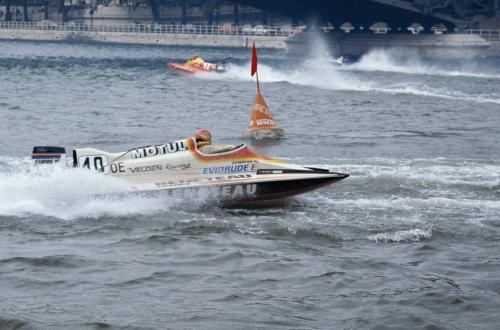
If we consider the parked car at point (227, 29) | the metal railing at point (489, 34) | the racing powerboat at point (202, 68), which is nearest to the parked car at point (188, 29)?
the parked car at point (227, 29)

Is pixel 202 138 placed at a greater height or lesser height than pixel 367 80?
greater

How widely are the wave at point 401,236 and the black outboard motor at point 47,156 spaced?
280 inches

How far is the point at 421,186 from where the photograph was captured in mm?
24312

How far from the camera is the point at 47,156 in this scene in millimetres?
21547

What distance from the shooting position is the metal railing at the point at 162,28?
142625mm

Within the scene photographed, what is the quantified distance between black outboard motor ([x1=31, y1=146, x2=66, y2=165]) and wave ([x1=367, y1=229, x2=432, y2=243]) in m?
7.10

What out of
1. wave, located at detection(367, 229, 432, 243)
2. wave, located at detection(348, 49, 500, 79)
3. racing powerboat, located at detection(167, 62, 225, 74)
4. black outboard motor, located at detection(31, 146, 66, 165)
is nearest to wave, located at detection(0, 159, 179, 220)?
black outboard motor, located at detection(31, 146, 66, 165)

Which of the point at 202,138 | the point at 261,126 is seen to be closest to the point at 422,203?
the point at 202,138

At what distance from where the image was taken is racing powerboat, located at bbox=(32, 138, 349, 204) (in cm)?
2125

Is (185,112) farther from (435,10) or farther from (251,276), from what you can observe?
(435,10)

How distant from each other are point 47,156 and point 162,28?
132 m

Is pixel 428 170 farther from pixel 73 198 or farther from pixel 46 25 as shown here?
pixel 46 25

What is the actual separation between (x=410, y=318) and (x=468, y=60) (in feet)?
316

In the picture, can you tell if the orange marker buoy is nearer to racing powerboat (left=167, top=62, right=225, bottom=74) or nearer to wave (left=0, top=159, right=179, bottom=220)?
wave (left=0, top=159, right=179, bottom=220)
